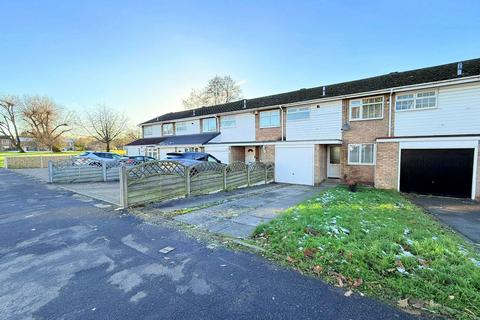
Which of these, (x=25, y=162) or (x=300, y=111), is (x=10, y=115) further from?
(x=300, y=111)

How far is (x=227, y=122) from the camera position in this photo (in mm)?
18516

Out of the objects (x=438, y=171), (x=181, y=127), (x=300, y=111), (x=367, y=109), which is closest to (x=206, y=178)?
(x=300, y=111)

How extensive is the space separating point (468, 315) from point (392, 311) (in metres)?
0.72

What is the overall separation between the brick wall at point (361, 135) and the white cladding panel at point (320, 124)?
15.5 inches

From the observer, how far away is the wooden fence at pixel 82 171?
13008mm

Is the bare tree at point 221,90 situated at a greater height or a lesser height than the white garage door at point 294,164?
greater

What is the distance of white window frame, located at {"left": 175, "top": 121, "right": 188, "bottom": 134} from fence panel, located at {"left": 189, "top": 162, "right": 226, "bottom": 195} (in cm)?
1314

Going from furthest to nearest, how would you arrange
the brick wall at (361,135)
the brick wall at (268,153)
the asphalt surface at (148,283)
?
the brick wall at (268,153)
the brick wall at (361,135)
the asphalt surface at (148,283)

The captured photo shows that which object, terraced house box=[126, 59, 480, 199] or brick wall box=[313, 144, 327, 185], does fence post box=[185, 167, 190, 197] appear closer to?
terraced house box=[126, 59, 480, 199]

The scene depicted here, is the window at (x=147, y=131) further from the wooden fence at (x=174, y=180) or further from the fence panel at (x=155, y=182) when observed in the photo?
the fence panel at (x=155, y=182)

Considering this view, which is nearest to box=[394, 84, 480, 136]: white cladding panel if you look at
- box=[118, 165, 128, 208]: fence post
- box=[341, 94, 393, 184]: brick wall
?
box=[341, 94, 393, 184]: brick wall

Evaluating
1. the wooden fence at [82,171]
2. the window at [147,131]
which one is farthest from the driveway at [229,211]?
the window at [147,131]

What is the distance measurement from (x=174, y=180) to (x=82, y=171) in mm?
8960

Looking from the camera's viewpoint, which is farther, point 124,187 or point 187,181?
point 187,181
